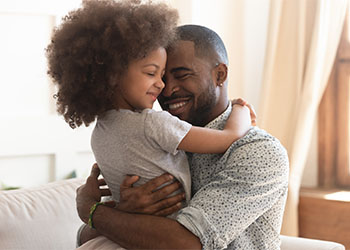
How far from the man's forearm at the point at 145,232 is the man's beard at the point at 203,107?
0.34 metres

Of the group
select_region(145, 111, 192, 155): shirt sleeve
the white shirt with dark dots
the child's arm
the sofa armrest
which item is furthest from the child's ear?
the sofa armrest

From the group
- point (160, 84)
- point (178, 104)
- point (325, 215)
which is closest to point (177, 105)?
point (178, 104)

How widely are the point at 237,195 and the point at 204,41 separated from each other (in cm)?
46

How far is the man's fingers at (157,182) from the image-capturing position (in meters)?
1.43

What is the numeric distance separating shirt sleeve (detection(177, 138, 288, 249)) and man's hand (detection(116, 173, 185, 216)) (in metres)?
0.04

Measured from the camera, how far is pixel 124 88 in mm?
1487

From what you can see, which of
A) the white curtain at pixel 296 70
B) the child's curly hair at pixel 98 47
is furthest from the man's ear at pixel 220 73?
the white curtain at pixel 296 70

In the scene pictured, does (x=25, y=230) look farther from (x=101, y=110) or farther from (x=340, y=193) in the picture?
(x=340, y=193)

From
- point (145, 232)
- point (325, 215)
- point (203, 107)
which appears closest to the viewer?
point (145, 232)

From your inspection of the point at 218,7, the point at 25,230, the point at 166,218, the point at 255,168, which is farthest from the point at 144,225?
the point at 218,7

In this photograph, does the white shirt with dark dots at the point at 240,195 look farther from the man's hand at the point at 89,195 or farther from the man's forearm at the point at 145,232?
the man's hand at the point at 89,195

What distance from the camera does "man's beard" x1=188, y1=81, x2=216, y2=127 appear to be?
5.28 feet

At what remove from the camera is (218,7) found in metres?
3.36

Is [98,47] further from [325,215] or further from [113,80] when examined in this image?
[325,215]
